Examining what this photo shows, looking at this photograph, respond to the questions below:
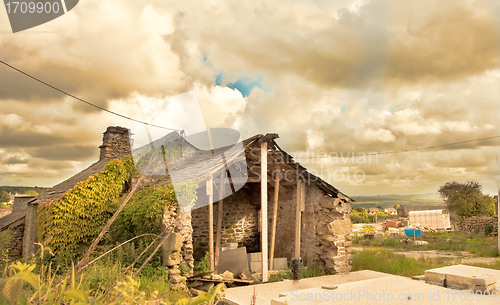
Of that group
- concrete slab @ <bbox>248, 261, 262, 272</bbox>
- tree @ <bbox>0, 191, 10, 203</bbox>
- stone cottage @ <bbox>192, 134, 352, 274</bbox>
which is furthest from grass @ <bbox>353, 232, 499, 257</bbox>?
tree @ <bbox>0, 191, 10, 203</bbox>

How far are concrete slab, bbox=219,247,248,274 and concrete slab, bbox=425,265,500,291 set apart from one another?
5.13 m

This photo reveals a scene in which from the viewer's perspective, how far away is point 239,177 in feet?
36.9

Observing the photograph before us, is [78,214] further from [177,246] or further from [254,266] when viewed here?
[254,266]

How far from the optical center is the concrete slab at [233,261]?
989cm

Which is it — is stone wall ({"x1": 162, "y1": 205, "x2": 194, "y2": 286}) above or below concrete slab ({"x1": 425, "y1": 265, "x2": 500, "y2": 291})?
above

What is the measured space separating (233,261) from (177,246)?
2.94 metres

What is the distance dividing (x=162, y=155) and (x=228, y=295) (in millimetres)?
7719

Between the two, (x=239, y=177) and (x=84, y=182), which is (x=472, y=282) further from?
(x=84, y=182)

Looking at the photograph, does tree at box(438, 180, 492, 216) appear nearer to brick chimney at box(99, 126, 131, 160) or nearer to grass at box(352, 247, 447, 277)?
grass at box(352, 247, 447, 277)

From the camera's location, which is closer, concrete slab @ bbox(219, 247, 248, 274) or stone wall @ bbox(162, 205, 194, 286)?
stone wall @ bbox(162, 205, 194, 286)

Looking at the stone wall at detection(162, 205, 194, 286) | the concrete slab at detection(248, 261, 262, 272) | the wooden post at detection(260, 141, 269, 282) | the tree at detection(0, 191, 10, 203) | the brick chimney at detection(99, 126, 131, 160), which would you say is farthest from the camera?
the tree at detection(0, 191, 10, 203)

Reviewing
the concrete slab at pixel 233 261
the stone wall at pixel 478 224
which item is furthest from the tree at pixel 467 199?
the concrete slab at pixel 233 261

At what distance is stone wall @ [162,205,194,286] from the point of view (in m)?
7.53

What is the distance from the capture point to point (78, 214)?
30.8 ft
